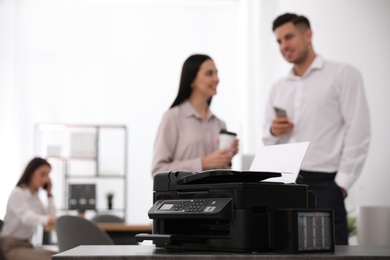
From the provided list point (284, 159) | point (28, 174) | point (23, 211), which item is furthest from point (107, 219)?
point (284, 159)

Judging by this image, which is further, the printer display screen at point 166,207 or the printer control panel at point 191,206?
the printer display screen at point 166,207

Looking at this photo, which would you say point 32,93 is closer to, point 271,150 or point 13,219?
point 13,219

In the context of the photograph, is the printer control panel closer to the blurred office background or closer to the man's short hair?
the man's short hair

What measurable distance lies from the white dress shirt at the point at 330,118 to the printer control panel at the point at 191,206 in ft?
4.85

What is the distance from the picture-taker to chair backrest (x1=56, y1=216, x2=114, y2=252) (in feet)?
11.5

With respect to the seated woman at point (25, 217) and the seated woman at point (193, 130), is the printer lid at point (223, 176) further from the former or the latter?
the seated woman at point (25, 217)

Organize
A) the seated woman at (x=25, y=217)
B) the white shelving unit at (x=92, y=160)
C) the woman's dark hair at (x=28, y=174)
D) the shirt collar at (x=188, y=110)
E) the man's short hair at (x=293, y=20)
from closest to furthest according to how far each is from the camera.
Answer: the shirt collar at (x=188, y=110)
the man's short hair at (x=293, y=20)
the seated woman at (x=25, y=217)
the woman's dark hair at (x=28, y=174)
the white shelving unit at (x=92, y=160)

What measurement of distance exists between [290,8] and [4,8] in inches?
152

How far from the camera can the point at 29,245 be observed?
5164mm

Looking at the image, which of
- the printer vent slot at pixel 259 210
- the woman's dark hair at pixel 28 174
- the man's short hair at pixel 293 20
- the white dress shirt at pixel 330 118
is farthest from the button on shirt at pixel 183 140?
the woman's dark hair at pixel 28 174

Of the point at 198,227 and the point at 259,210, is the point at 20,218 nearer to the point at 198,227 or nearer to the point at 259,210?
the point at 198,227

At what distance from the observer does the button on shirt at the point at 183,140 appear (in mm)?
2965

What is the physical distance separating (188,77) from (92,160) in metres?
5.43

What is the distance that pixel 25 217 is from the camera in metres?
5.26
